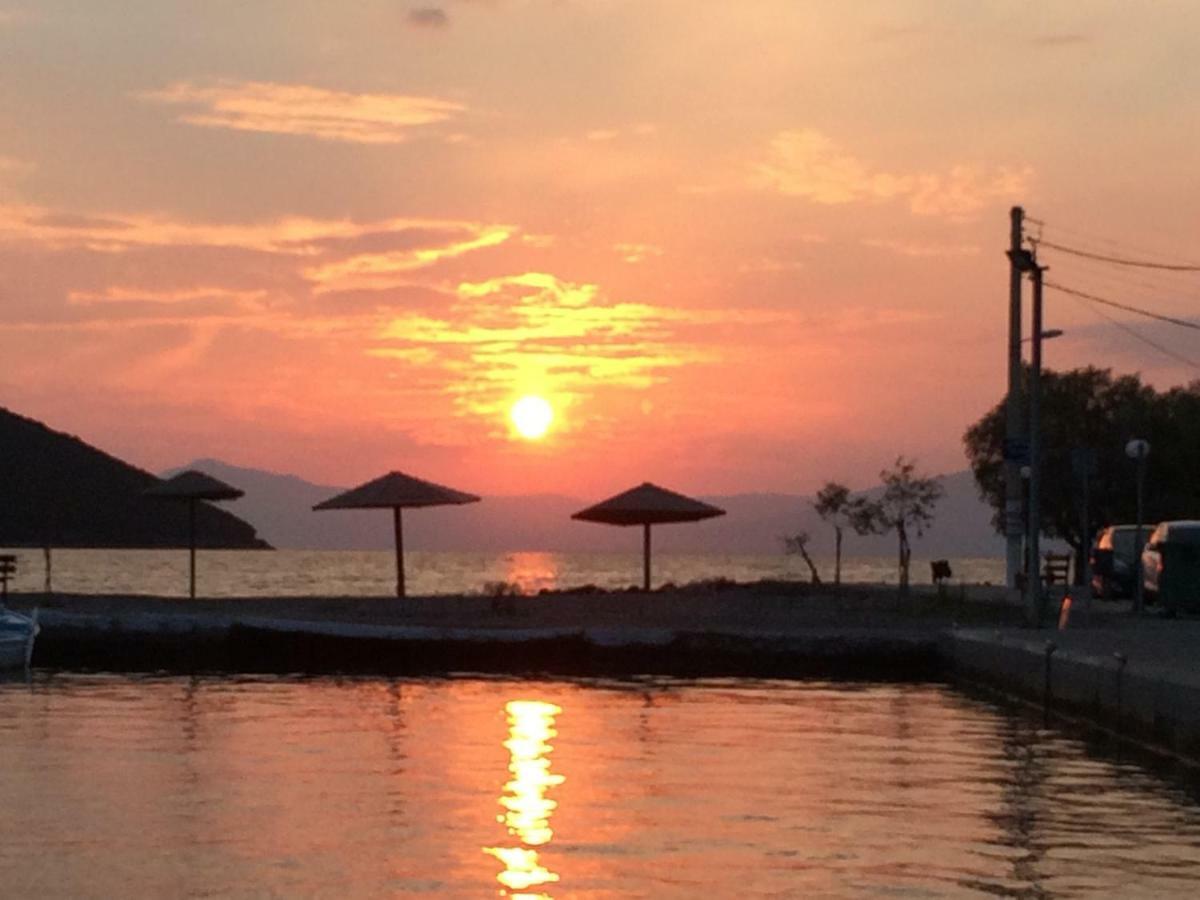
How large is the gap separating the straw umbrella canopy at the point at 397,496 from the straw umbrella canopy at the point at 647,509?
2.95 metres

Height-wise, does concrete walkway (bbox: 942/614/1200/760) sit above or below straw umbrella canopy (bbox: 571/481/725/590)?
below

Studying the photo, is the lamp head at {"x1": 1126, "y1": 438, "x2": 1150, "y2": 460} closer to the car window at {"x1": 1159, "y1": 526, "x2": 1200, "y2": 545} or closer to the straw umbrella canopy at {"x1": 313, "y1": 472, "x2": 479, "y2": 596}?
the car window at {"x1": 1159, "y1": 526, "x2": 1200, "y2": 545}

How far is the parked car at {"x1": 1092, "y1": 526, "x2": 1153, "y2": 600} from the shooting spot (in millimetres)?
50625

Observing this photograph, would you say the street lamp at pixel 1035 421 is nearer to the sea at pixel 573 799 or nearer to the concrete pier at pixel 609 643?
the concrete pier at pixel 609 643

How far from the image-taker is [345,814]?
1834 cm

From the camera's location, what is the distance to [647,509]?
155ft

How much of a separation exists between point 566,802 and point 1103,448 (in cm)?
5978

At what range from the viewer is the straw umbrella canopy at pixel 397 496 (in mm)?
45562

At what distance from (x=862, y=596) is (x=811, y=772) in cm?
2699

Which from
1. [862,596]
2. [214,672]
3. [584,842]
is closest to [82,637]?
[214,672]

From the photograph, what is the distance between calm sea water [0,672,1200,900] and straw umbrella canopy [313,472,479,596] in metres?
15.1

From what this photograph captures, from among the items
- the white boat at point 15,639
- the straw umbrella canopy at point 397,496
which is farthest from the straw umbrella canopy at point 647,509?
the white boat at point 15,639

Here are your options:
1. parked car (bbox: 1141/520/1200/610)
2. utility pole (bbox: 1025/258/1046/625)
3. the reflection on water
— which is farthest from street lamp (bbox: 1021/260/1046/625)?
the reflection on water

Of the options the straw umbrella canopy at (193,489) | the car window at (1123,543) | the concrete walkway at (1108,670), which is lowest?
the concrete walkway at (1108,670)
